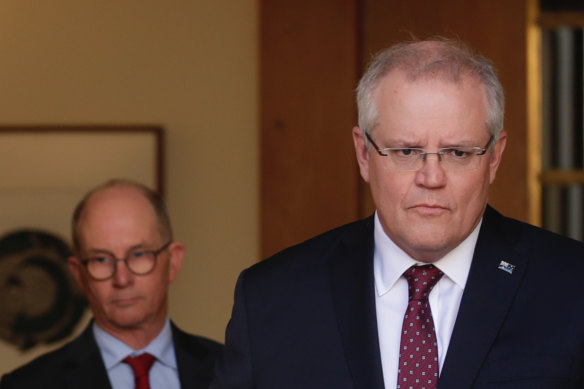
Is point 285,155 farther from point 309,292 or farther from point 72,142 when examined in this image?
point 309,292

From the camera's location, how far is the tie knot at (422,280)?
2.28 meters

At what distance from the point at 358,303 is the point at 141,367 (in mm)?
861

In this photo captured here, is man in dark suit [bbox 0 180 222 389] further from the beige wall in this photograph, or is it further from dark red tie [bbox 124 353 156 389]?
the beige wall

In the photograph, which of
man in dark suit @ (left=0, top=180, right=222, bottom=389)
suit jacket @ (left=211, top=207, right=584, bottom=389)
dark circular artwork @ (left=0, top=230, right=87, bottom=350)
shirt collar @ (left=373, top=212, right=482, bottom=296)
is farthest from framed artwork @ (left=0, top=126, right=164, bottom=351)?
shirt collar @ (left=373, top=212, right=482, bottom=296)

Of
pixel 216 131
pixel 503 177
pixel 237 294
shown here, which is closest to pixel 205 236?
pixel 216 131

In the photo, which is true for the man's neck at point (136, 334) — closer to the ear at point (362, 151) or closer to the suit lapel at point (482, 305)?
the ear at point (362, 151)

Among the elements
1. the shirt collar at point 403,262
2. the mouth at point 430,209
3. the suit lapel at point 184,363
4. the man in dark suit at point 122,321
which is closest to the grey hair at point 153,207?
the man in dark suit at point 122,321

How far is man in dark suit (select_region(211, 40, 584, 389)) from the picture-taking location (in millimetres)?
2150

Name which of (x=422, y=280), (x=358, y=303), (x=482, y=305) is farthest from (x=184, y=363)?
(x=482, y=305)

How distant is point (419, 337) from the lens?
7.29 ft

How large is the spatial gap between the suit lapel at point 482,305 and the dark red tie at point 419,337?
43mm

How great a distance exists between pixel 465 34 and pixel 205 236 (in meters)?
1.11

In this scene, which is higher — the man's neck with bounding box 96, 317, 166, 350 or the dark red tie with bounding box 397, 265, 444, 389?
the dark red tie with bounding box 397, 265, 444, 389

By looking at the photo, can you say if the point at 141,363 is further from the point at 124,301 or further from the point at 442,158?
the point at 442,158
